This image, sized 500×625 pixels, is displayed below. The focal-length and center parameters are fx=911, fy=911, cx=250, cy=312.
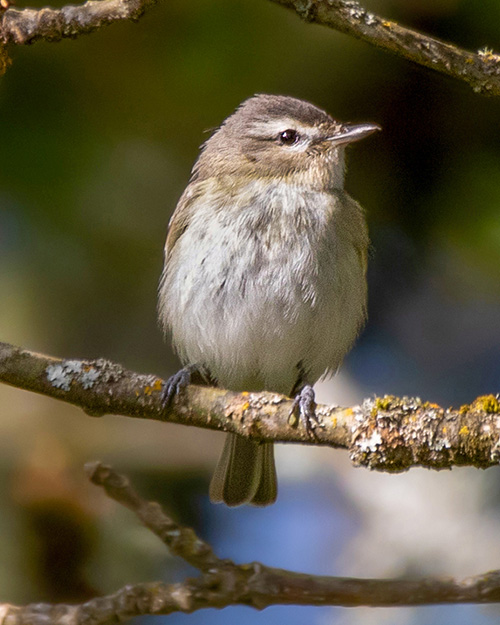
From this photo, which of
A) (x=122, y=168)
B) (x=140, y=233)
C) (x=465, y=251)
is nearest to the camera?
(x=465, y=251)

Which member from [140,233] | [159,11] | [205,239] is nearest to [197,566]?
[205,239]

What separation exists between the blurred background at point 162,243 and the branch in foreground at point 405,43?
110 centimetres

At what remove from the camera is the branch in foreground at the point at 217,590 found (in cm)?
261

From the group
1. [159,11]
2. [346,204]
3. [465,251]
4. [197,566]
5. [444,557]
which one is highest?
[159,11]

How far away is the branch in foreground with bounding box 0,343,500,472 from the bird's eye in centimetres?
158

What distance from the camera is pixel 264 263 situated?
13.1 ft

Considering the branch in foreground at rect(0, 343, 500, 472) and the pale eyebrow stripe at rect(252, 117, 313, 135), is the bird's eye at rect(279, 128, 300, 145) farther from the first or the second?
the branch in foreground at rect(0, 343, 500, 472)

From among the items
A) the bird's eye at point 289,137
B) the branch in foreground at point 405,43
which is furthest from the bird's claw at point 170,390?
the bird's eye at point 289,137

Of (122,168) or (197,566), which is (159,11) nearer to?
(122,168)

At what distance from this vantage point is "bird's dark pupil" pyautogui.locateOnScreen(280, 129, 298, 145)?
14.4ft

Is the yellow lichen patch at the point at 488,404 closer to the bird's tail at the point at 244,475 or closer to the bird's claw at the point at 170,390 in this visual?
the bird's claw at the point at 170,390

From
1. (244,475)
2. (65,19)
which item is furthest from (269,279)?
(65,19)

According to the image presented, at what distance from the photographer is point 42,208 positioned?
14.3 feet

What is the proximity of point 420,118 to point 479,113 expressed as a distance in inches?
11.2
